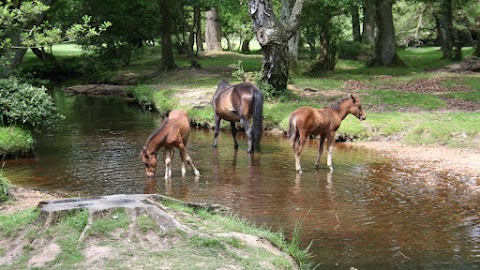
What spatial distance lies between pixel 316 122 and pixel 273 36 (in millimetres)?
8136

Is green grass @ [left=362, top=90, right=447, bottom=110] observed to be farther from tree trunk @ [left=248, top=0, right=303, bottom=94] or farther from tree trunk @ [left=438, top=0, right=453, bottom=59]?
tree trunk @ [left=438, top=0, right=453, bottom=59]

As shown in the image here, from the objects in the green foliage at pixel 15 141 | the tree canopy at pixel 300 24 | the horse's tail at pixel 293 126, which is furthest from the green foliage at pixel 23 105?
the tree canopy at pixel 300 24

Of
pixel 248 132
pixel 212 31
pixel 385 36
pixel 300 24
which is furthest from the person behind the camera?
pixel 212 31

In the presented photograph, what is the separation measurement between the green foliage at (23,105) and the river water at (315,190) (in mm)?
994

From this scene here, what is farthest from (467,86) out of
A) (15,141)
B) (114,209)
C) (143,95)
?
(114,209)

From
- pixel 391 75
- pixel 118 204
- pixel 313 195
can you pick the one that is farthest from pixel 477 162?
pixel 391 75

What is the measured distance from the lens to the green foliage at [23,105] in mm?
15430

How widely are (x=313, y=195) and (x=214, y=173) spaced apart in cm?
281

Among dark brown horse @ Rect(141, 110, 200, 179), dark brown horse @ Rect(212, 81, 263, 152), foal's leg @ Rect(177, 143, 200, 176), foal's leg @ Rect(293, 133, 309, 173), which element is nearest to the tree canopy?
dark brown horse @ Rect(212, 81, 263, 152)

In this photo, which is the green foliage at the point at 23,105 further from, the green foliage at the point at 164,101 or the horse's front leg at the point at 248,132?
the green foliage at the point at 164,101

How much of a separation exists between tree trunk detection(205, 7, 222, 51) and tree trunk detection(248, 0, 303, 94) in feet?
74.2

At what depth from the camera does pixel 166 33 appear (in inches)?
1331

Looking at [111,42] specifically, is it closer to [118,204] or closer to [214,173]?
[214,173]

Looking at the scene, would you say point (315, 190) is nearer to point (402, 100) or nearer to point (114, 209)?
point (114, 209)
